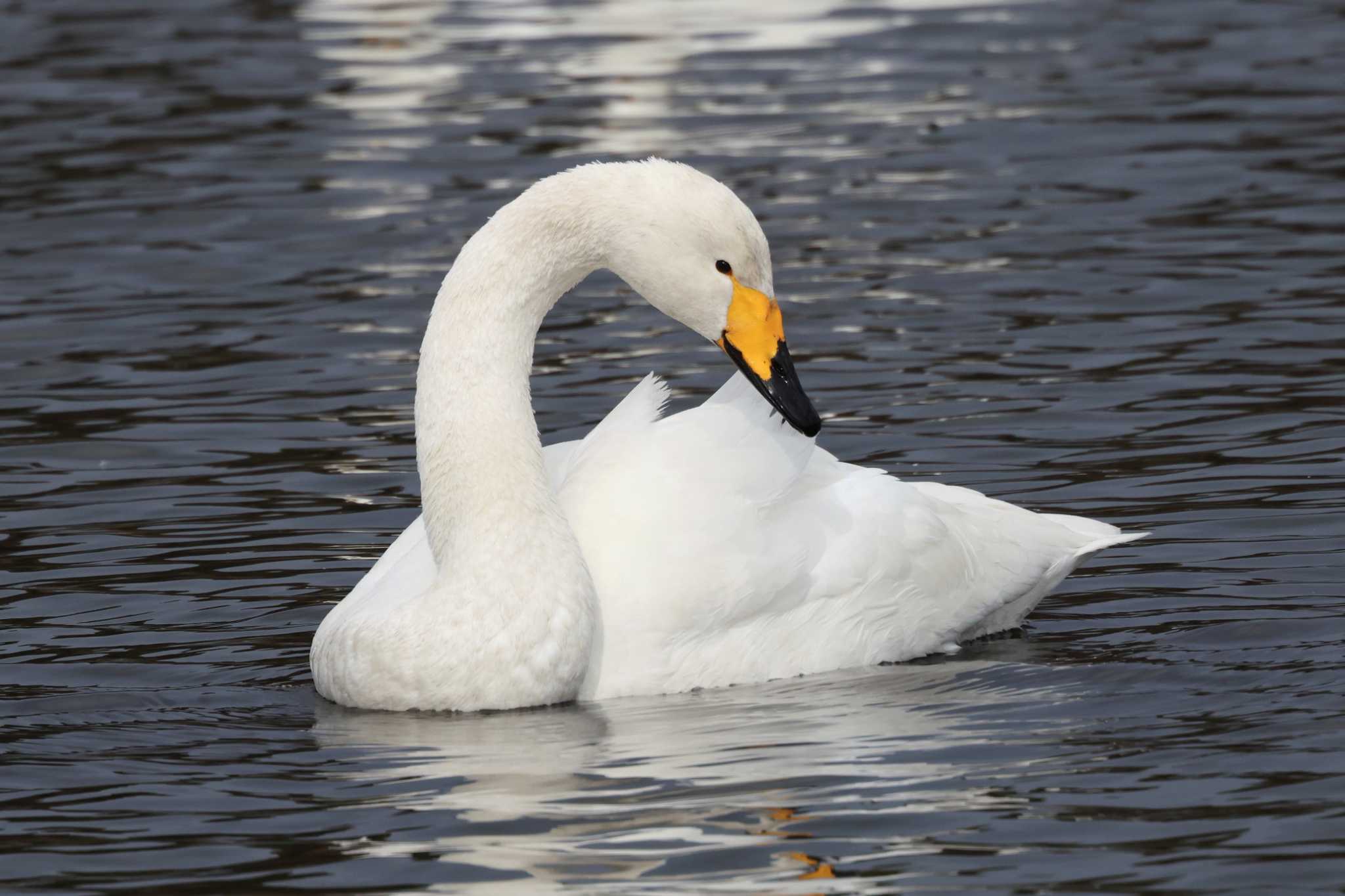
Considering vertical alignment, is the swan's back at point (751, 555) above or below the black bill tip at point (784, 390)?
below

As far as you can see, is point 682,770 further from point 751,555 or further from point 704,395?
point 704,395

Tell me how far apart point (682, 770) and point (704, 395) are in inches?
220

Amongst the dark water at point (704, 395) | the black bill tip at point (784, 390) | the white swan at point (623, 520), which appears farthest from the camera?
the black bill tip at point (784, 390)

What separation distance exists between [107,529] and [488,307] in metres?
2.91

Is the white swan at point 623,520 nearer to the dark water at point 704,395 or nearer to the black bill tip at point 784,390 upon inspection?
the black bill tip at point 784,390

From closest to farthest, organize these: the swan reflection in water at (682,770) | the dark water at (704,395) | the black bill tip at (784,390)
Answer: the swan reflection in water at (682,770) < the dark water at (704,395) < the black bill tip at (784,390)

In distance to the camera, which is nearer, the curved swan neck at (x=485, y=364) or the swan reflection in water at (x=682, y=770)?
the swan reflection in water at (x=682, y=770)

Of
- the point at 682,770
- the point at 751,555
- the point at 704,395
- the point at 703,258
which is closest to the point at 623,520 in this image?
the point at 751,555

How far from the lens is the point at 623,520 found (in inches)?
312

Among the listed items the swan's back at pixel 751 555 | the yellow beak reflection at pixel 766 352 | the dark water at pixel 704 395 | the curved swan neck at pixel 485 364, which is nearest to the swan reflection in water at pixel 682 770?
the dark water at pixel 704 395

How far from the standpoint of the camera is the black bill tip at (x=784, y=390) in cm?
783

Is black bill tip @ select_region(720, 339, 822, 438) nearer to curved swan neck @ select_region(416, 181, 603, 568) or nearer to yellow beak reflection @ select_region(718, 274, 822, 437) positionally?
yellow beak reflection @ select_region(718, 274, 822, 437)

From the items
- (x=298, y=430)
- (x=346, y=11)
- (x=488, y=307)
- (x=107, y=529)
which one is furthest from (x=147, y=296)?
(x=346, y=11)

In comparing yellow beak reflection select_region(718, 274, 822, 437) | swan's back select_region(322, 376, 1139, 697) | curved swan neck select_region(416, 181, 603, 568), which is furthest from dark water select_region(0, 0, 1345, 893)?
yellow beak reflection select_region(718, 274, 822, 437)
